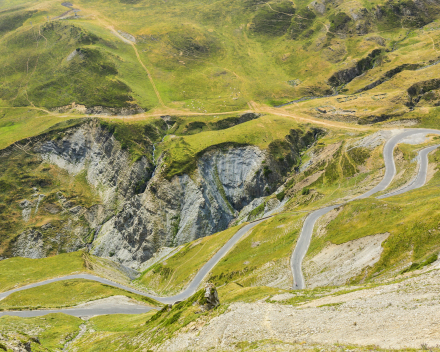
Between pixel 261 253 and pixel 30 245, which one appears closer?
pixel 261 253

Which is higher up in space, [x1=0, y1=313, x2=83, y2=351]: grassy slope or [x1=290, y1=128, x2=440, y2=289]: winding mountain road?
[x1=0, y1=313, x2=83, y2=351]: grassy slope

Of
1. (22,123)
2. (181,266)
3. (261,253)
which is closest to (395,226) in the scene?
(261,253)

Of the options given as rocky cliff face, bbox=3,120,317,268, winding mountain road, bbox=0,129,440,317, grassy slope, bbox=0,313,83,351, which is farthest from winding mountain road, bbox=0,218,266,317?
rocky cliff face, bbox=3,120,317,268

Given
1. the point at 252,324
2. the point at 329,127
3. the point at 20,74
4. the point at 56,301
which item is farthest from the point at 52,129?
the point at 252,324

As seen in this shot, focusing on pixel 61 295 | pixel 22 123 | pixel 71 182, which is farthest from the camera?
pixel 22 123

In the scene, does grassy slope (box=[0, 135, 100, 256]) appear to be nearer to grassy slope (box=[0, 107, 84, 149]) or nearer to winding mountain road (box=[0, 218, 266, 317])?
grassy slope (box=[0, 107, 84, 149])

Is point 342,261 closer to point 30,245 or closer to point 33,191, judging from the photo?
point 30,245
